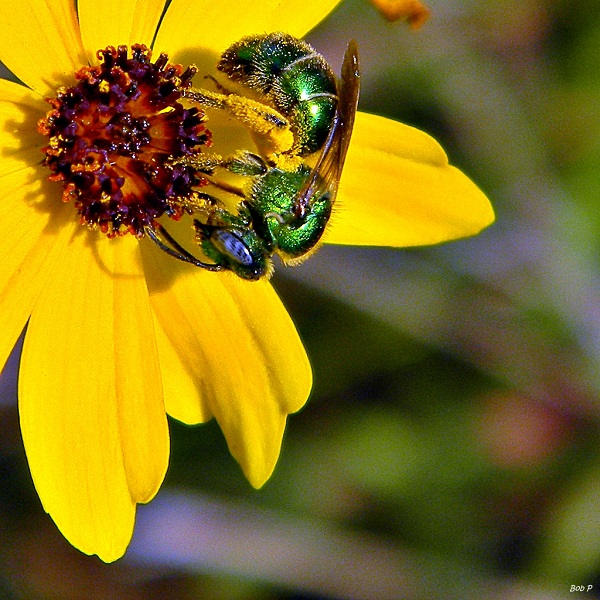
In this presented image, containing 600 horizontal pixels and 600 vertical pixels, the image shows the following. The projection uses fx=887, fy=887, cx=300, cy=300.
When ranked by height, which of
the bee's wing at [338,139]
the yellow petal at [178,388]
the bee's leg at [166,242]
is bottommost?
the yellow petal at [178,388]

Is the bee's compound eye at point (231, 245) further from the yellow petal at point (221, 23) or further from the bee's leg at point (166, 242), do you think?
the yellow petal at point (221, 23)

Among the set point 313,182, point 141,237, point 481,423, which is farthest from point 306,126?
point 481,423

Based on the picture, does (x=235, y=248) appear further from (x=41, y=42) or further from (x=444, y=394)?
(x=444, y=394)

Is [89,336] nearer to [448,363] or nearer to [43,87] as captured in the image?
[43,87]

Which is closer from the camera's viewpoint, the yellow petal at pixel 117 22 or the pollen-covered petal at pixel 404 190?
the yellow petal at pixel 117 22

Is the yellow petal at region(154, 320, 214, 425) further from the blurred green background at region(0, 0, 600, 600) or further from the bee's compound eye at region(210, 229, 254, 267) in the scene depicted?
the blurred green background at region(0, 0, 600, 600)

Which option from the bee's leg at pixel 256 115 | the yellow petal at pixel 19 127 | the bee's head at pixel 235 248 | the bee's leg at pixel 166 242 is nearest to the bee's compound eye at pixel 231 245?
the bee's head at pixel 235 248
